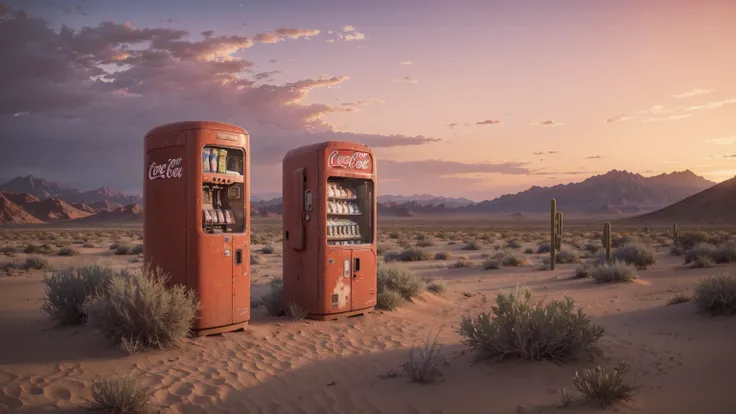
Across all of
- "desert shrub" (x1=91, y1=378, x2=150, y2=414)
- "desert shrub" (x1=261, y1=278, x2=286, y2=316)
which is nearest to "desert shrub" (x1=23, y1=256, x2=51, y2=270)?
"desert shrub" (x1=261, y1=278, x2=286, y2=316)

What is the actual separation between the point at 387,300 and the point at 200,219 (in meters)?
4.72

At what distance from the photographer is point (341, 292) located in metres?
10.2

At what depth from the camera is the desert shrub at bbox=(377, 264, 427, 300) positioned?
12.3m

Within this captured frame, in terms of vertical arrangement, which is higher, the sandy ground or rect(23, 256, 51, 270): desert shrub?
rect(23, 256, 51, 270): desert shrub

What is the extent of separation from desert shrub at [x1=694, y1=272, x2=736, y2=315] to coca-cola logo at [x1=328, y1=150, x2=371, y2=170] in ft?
21.8

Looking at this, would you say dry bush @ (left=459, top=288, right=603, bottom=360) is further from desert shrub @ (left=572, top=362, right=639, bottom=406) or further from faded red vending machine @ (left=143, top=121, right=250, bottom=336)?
faded red vending machine @ (left=143, top=121, right=250, bottom=336)

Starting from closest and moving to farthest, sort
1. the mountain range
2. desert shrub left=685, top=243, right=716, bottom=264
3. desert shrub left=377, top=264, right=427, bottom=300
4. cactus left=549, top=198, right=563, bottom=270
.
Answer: desert shrub left=377, top=264, right=427, bottom=300
desert shrub left=685, top=243, right=716, bottom=264
cactus left=549, top=198, right=563, bottom=270
the mountain range

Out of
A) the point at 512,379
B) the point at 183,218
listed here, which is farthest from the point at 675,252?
the point at 183,218

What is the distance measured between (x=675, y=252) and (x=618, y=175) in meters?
179

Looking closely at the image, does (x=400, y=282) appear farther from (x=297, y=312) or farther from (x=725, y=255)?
(x=725, y=255)

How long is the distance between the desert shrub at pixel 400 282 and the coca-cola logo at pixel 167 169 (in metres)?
5.55


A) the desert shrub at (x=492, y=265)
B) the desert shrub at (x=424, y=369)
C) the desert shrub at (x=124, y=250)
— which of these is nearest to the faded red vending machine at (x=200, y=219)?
the desert shrub at (x=424, y=369)

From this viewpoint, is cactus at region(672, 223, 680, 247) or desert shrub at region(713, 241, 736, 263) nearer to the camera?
desert shrub at region(713, 241, 736, 263)

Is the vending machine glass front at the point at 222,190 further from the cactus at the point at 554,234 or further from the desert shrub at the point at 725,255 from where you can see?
the desert shrub at the point at 725,255
